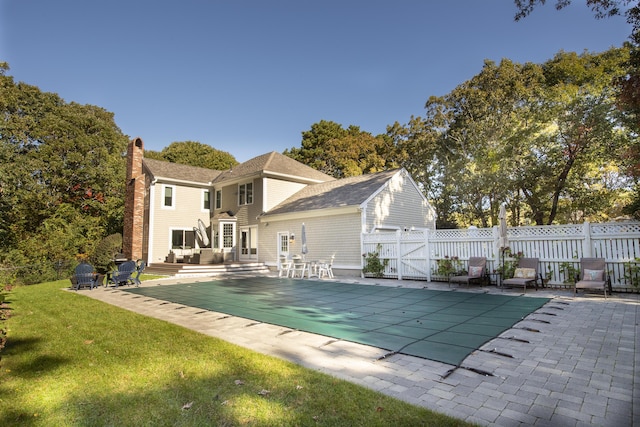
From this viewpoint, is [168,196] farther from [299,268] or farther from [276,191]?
[299,268]

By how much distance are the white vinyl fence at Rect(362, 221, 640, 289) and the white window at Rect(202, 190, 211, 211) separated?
13952mm

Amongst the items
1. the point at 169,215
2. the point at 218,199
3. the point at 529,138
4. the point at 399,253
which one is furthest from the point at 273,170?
the point at 529,138

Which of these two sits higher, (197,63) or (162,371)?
(197,63)

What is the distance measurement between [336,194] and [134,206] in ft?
41.8

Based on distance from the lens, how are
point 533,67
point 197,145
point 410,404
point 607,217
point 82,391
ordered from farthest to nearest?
point 197,145 < point 607,217 < point 533,67 < point 82,391 < point 410,404

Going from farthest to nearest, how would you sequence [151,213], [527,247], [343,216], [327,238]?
[151,213]
[327,238]
[343,216]
[527,247]

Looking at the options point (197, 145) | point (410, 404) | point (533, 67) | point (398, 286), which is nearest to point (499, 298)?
point (398, 286)

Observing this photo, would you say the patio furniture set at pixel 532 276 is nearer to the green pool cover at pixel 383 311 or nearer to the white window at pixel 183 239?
the green pool cover at pixel 383 311

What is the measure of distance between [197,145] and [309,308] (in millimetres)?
39443

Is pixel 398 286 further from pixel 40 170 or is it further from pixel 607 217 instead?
pixel 607 217

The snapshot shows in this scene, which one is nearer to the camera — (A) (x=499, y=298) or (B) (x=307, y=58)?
(A) (x=499, y=298)

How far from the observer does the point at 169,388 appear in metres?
3.45

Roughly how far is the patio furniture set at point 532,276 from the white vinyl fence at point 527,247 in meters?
0.44

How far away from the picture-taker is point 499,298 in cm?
878
